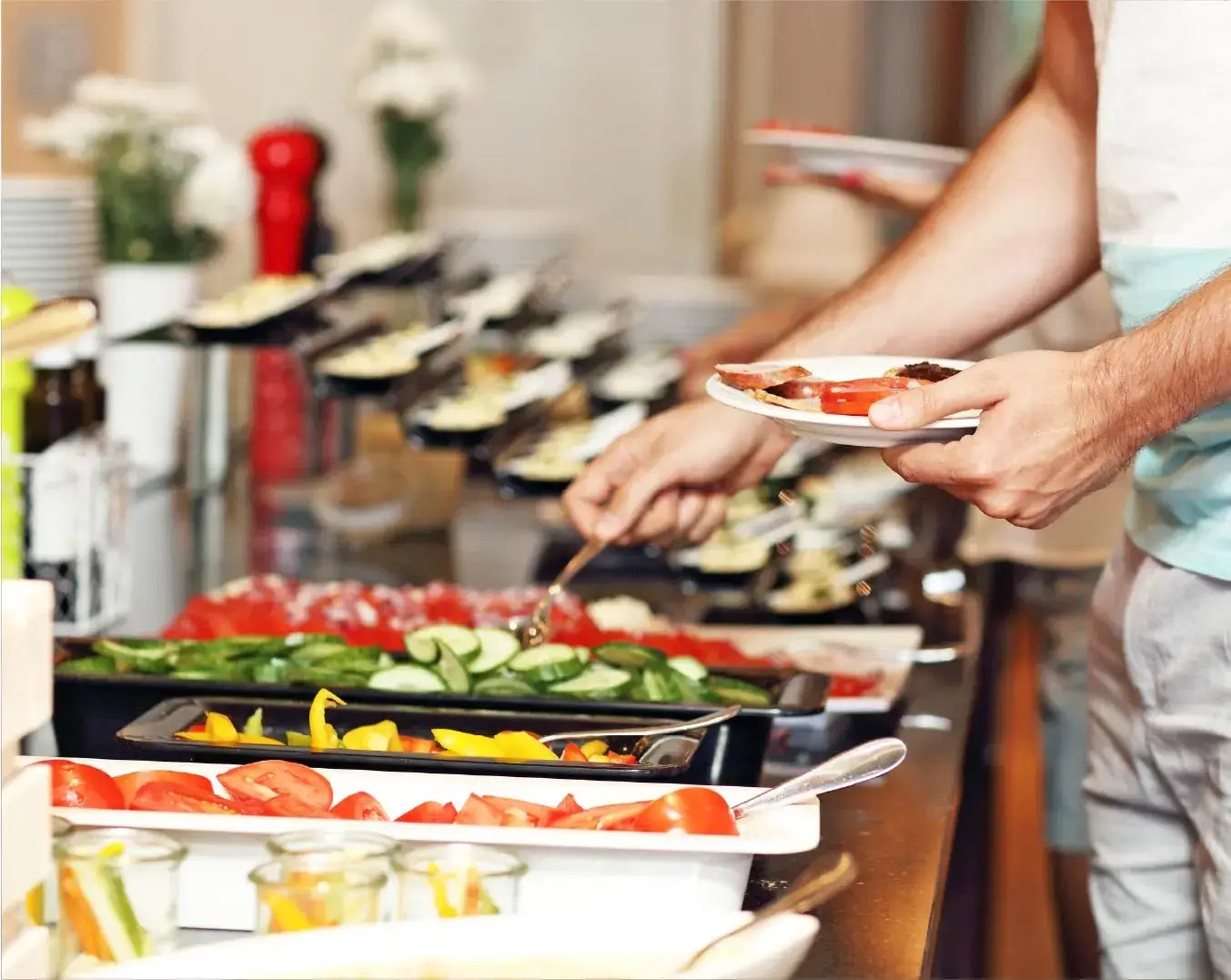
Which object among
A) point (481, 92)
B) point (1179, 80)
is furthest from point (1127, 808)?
point (481, 92)

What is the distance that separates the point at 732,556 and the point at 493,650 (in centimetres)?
90

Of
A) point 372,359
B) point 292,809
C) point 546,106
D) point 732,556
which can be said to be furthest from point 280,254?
point 292,809

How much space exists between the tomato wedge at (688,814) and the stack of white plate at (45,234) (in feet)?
7.12

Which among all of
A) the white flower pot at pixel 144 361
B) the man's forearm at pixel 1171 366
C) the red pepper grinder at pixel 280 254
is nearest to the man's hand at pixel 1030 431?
the man's forearm at pixel 1171 366

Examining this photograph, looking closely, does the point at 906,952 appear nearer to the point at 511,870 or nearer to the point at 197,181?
the point at 511,870

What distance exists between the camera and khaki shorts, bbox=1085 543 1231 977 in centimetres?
147

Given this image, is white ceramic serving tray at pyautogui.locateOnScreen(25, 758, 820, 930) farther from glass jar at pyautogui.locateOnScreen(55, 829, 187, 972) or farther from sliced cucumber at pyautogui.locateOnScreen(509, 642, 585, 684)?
sliced cucumber at pyautogui.locateOnScreen(509, 642, 585, 684)

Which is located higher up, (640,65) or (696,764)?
(640,65)

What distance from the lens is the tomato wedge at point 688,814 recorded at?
1.09 meters

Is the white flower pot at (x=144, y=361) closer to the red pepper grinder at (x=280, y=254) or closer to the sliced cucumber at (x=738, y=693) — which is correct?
the red pepper grinder at (x=280, y=254)

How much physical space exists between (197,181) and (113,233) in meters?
0.18

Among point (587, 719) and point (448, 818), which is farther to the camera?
point (587, 719)

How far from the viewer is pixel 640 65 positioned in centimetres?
570

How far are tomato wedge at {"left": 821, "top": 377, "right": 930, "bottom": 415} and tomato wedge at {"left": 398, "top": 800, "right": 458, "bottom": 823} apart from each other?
391 millimetres
